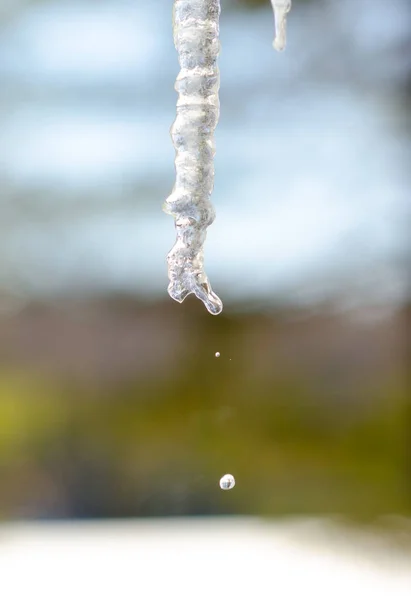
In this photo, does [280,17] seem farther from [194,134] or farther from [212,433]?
[212,433]

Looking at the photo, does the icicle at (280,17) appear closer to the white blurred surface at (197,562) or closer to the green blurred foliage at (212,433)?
Result: the white blurred surface at (197,562)

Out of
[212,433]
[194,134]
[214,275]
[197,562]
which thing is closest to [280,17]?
[194,134]

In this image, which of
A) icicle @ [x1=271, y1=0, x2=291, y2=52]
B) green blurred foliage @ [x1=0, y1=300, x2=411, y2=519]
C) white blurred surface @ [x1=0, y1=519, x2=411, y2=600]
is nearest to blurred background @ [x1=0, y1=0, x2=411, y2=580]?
green blurred foliage @ [x1=0, y1=300, x2=411, y2=519]

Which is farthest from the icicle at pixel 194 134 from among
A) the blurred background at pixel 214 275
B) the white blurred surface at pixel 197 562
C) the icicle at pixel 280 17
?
the blurred background at pixel 214 275

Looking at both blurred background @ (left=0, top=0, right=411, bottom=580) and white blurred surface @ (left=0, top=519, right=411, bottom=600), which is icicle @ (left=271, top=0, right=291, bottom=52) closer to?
white blurred surface @ (left=0, top=519, right=411, bottom=600)

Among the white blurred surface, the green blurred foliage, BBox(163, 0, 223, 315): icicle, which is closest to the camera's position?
BBox(163, 0, 223, 315): icicle

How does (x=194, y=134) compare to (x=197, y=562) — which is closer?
(x=194, y=134)
